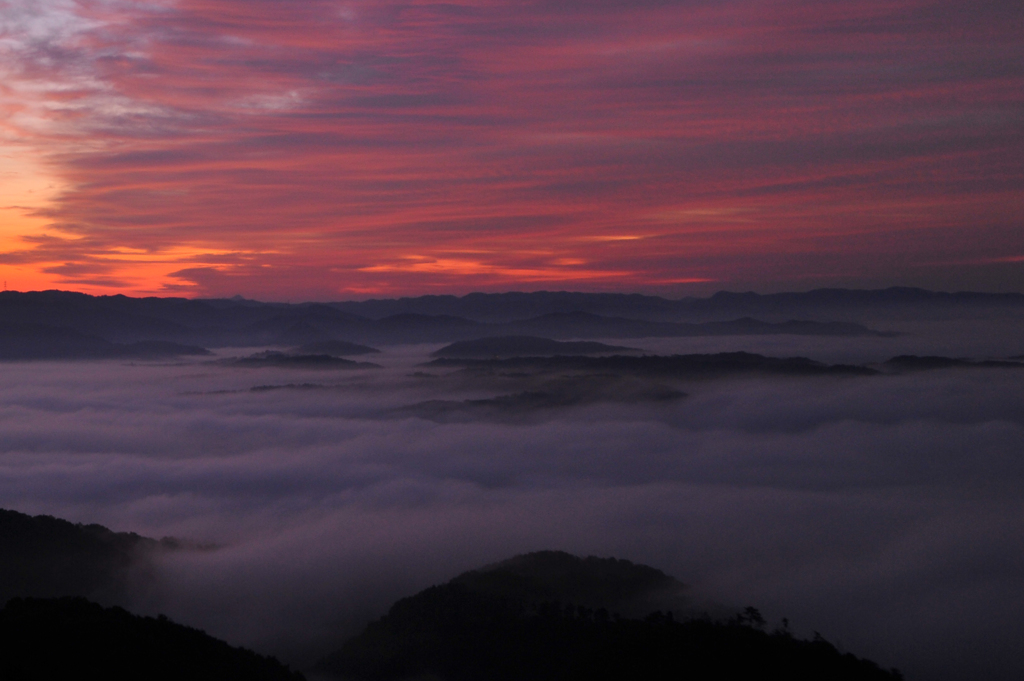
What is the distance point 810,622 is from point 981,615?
2609 cm

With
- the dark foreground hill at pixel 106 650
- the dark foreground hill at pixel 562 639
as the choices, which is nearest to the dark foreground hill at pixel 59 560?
the dark foreground hill at pixel 106 650

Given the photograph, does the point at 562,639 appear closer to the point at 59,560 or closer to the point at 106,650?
the point at 106,650

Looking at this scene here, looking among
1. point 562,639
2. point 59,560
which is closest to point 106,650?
point 562,639

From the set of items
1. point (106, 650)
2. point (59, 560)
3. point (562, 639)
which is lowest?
point (562, 639)

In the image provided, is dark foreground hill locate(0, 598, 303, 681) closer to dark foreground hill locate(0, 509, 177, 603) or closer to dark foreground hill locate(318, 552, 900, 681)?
dark foreground hill locate(318, 552, 900, 681)

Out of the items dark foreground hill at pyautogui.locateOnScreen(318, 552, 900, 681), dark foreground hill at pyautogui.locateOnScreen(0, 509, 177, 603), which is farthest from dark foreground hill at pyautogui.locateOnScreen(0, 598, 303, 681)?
dark foreground hill at pyautogui.locateOnScreen(0, 509, 177, 603)

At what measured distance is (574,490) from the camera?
182m

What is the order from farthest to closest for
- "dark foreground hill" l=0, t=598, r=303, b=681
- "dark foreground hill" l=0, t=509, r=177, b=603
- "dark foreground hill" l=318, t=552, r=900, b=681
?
"dark foreground hill" l=0, t=509, r=177, b=603
"dark foreground hill" l=318, t=552, r=900, b=681
"dark foreground hill" l=0, t=598, r=303, b=681

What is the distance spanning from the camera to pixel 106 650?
52.8m

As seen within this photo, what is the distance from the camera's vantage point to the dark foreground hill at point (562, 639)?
191 feet

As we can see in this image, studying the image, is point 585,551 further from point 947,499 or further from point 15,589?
point 947,499

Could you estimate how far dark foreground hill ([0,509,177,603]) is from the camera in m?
83.1

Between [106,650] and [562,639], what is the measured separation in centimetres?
3648

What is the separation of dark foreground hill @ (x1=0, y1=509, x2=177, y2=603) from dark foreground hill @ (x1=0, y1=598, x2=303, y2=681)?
96.2 ft
